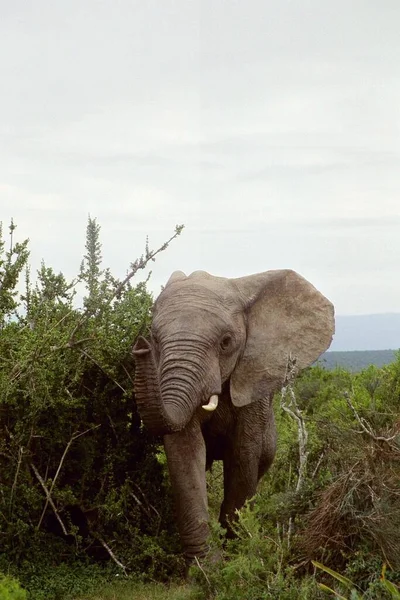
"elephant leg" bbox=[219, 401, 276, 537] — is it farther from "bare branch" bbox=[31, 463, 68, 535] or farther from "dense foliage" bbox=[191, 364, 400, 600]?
"bare branch" bbox=[31, 463, 68, 535]

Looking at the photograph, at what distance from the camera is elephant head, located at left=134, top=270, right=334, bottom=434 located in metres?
8.81

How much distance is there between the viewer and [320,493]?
8.69m

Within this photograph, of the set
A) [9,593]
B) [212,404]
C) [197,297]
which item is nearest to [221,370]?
[212,404]

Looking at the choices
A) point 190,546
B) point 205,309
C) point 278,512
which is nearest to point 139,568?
point 190,546

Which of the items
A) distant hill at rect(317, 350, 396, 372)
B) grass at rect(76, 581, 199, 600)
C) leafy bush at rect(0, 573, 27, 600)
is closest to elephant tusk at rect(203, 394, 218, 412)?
grass at rect(76, 581, 199, 600)

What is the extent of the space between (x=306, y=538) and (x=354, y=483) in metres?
0.55

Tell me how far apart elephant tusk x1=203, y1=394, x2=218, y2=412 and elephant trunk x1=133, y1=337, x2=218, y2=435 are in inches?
0.7

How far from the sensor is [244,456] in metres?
10.2

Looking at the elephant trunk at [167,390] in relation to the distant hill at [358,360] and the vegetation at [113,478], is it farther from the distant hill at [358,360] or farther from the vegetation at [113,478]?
→ the distant hill at [358,360]

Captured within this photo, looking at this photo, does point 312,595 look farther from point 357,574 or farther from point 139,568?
point 139,568

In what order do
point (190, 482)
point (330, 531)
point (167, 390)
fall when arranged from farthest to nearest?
point (190, 482)
point (167, 390)
point (330, 531)

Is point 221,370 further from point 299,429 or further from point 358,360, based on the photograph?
point 358,360

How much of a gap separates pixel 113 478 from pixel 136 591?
1528 millimetres

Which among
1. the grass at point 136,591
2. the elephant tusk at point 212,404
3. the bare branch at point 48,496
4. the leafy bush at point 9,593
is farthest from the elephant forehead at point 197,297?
the leafy bush at point 9,593
